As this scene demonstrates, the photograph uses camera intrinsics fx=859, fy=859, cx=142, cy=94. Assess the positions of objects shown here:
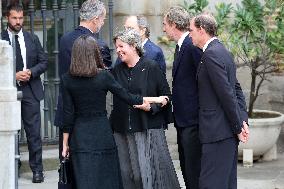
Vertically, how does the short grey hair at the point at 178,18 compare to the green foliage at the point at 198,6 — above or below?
below

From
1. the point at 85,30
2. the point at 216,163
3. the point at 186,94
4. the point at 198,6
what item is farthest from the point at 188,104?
the point at 198,6

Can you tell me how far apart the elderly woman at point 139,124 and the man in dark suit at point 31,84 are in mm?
1784

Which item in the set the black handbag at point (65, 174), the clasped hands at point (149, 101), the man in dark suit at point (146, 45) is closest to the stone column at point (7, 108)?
the black handbag at point (65, 174)

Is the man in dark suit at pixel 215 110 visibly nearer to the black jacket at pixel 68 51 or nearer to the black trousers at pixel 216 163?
the black trousers at pixel 216 163

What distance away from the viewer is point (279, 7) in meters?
10.6

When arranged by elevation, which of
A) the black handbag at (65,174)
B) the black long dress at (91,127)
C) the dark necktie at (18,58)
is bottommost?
the black handbag at (65,174)

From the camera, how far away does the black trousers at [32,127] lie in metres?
9.33

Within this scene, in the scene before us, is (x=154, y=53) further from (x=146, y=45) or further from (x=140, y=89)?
(x=140, y=89)

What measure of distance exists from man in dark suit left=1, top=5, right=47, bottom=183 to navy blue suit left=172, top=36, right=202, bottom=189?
82.2 inches

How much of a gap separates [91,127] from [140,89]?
2.16 ft

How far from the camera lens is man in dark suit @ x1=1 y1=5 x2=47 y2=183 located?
364 inches

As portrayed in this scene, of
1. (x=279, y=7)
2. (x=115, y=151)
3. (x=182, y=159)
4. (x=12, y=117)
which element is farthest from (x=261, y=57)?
(x=12, y=117)

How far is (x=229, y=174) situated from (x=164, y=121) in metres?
0.85

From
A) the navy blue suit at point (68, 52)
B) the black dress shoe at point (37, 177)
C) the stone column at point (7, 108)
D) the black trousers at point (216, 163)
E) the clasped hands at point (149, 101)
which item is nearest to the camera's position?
the stone column at point (7, 108)
